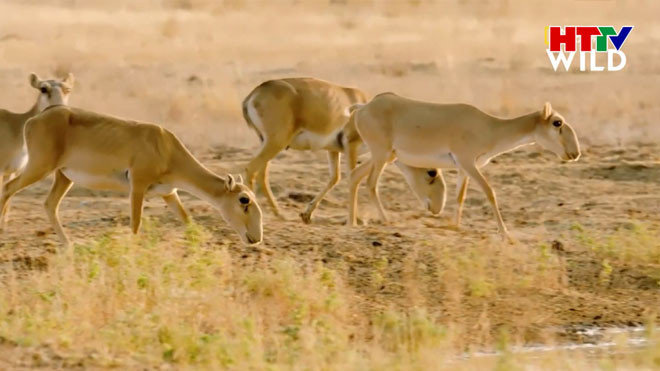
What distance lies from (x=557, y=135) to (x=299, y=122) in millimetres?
2966

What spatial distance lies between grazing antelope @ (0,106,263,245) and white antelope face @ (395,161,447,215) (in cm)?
309

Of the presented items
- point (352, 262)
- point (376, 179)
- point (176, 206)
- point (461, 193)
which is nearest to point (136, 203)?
point (176, 206)

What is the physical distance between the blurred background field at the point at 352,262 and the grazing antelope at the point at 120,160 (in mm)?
439

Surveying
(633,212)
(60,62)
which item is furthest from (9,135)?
(60,62)

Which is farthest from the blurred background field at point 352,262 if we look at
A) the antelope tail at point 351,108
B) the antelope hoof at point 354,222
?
the antelope tail at point 351,108

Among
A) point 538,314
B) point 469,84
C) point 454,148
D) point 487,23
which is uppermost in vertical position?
point 487,23

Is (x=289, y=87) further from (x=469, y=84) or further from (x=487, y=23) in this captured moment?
(x=487, y=23)

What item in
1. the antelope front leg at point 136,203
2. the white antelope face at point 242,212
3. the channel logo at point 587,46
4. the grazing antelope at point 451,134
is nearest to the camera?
the white antelope face at point 242,212

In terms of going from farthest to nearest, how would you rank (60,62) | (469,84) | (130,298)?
1. (60,62)
2. (469,84)
3. (130,298)

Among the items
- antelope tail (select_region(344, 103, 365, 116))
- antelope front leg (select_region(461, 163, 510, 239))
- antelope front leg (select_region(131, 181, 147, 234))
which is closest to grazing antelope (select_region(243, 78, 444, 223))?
antelope tail (select_region(344, 103, 365, 116))

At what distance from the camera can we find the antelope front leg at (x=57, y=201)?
13.0 m

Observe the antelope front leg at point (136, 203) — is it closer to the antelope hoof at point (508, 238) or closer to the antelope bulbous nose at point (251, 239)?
the antelope bulbous nose at point (251, 239)

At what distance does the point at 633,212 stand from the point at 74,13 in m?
30.4

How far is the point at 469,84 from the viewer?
27.4 metres
